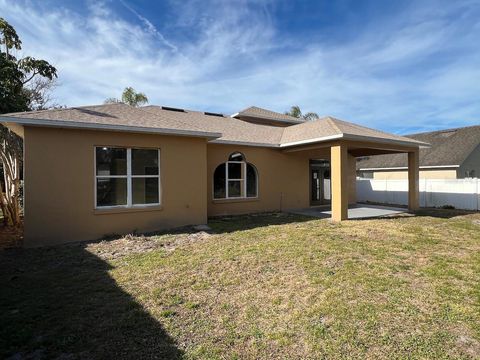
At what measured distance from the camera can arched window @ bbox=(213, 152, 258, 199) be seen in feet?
43.0

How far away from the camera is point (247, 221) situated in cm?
1146

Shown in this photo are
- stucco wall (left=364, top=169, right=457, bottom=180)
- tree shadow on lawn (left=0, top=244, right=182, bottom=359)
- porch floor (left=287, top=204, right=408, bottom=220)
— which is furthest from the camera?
stucco wall (left=364, top=169, right=457, bottom=180)

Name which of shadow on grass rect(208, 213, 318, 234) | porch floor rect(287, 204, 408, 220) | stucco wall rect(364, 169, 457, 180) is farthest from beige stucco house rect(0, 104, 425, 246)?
stucco wall rect(364, 169, 457, 180)

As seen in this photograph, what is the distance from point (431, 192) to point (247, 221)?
484 inches

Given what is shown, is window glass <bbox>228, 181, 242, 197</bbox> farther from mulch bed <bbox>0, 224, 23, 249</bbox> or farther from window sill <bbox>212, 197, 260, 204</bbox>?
mulch bed <bbox>0, 224, 23, 249</bbox>

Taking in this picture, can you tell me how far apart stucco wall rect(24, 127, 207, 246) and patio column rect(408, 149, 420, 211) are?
11.2 meters

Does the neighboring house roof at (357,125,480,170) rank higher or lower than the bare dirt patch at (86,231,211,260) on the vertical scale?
higher

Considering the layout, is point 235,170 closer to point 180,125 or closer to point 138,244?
point 180,125

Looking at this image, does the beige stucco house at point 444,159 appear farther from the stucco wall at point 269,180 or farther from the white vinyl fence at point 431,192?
the stucco wall at point 269,180

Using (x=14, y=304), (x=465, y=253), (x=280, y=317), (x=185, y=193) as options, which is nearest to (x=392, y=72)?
(x=465, y=253)

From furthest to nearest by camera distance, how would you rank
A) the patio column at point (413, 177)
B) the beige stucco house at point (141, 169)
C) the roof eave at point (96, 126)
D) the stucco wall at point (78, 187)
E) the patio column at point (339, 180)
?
the patio column at point (413, 177) < the patio column at point (339, 180) < the beige stucco house at point (141, 169) < the stucco wall at point (78, 187) < the roof eave at point (96, 126)

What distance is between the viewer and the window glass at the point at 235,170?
525 inches

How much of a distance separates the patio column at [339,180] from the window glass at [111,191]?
768cm

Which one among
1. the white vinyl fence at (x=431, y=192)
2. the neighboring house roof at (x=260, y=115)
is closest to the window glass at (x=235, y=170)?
the neighboring house roof at (x=260, y=115)
